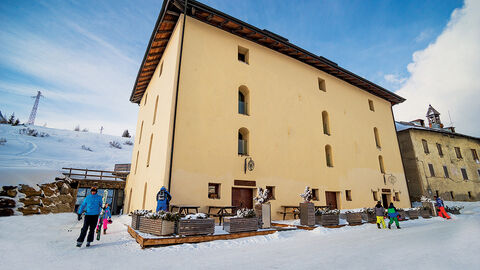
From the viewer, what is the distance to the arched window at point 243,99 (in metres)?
13.6


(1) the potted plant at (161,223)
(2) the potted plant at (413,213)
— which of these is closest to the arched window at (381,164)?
(2) the potted plant at (413,213)

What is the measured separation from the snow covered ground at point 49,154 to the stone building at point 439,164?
3241 centimetres

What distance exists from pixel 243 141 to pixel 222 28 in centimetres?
694

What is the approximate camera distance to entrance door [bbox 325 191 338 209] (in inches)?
611

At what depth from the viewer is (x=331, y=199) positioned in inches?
620

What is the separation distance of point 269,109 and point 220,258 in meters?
10.3

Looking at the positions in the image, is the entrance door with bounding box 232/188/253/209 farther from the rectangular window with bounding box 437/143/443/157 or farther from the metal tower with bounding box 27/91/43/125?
the metal tower with bounding box 27/91/43/125

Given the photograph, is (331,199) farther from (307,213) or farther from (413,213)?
(307,213)

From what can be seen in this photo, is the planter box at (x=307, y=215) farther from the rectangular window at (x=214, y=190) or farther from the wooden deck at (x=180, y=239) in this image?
the rectangular window at (x=214, y=190)

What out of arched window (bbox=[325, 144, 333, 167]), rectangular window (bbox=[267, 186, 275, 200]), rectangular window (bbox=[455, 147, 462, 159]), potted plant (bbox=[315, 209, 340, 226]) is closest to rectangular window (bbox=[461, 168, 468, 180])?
rectangular window (bbox=[455, 147, 462, 159])

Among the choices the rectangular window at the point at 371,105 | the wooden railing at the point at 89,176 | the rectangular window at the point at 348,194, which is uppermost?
the rectangular window at the point at 371,105

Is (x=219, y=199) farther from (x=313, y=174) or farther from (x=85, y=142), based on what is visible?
(x=85, y=142)

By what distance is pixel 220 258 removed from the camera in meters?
5.21

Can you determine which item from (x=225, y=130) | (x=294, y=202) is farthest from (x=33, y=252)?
(x=294, y=202)
